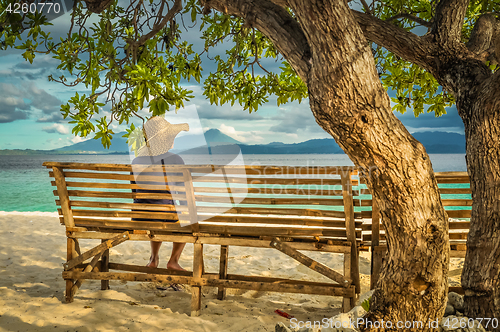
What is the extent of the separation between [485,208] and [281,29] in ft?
6.27

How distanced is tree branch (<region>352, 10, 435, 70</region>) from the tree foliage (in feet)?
3.31

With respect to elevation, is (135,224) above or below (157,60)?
below

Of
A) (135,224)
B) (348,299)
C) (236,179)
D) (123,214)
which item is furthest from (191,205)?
(348,299)

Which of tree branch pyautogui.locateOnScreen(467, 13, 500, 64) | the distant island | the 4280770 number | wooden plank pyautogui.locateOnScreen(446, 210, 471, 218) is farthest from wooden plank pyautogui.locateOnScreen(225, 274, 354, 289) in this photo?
the distant island

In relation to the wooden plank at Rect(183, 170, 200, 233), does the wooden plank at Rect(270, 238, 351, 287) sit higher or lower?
lower

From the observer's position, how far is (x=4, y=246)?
571 cm

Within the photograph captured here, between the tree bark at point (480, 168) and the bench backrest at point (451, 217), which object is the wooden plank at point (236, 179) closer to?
the bench backrest at point (451, 217)

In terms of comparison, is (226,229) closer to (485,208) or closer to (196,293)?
(196,293)

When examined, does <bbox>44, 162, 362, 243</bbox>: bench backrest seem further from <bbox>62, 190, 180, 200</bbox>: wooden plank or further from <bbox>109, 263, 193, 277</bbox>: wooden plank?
<bbox>109, 263, 193, 277</bbox>: wooden plank

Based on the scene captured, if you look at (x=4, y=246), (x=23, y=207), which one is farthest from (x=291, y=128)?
(x=4, y=246)

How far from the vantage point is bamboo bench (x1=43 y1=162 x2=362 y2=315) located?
299 cm

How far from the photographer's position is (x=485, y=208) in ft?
7.70

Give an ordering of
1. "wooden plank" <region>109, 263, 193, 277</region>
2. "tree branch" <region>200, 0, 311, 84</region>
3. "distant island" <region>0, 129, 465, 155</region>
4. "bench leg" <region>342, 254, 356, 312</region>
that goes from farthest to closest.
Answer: "distant island" <region>0, 129, 465, 155</region>, "wooden plank" <region>109, 263, 193, 277</region>, "bench leg" <region>342, 254, 356, 312</region>, "tree branch" <region>200, 0, 311, 84</region>

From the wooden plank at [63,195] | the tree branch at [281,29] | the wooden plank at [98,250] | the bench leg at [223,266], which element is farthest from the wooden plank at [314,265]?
the wooden plank at [63,195]
